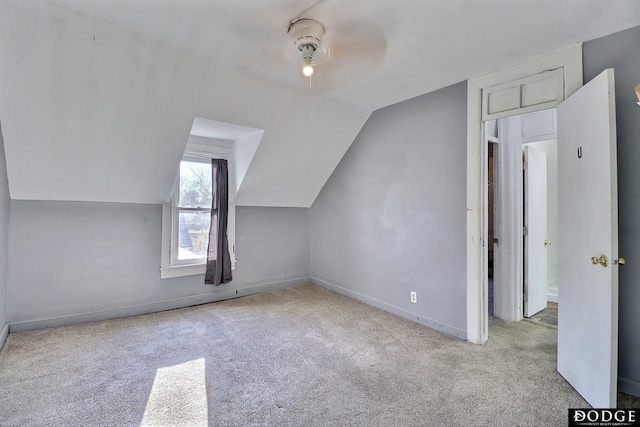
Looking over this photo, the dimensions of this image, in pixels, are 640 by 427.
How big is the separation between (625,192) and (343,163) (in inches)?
109

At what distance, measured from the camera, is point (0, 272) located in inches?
102

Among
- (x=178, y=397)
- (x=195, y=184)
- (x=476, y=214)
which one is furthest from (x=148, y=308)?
(x=476, y=214)

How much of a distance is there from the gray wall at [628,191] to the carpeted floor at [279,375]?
442mm

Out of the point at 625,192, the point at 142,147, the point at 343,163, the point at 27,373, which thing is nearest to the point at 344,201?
the point at 343,163

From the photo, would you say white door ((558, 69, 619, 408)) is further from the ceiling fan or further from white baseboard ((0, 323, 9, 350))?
white baseboard ((0, 323, 9, 350))

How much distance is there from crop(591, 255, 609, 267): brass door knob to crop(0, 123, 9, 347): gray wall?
4333mm

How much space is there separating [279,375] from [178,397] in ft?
2.16

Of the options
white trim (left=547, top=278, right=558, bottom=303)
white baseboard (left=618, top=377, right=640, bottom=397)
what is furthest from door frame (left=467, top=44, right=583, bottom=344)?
white trim (left=547, top=278, right=558, bottom=303)

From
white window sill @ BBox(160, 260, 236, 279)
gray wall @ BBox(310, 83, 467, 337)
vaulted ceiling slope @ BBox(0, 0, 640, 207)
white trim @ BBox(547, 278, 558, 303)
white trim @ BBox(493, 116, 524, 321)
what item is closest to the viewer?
vaulted ceiling slope @ BBox(0, 0, 640, 207)

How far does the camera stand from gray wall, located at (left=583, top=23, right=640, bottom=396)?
6.48 ft

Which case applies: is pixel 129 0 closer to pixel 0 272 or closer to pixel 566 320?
pixel 0 272

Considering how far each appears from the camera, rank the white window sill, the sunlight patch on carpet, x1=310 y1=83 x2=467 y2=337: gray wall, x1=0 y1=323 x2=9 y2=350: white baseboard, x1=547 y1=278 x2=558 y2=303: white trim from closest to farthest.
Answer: the sunlight patch on carpet
x1=0 y1=323 x2=9 y2=350: white baseboard
x1=310 y1=83 x2=467 y2=337: gray wall
the white window sill
x1=547 y1=278 x2=558 y2=303: white trim

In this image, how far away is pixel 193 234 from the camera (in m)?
3.89

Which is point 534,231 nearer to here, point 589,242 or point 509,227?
point 509,227
